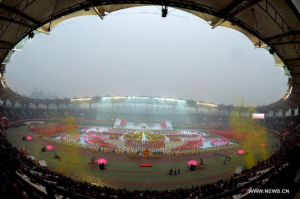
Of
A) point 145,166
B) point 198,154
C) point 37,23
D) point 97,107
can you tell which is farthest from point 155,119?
point 37,23

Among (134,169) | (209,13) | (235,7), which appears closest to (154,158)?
(134,169)

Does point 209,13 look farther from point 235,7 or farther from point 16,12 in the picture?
point 16,12

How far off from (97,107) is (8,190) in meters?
80.4

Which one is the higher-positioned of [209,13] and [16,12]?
[209,13]

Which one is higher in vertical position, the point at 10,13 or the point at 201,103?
the point at 10,13

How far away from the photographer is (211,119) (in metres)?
77.8

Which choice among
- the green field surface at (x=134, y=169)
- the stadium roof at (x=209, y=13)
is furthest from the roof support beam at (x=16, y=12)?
the green field surface at (x=134, y=169)

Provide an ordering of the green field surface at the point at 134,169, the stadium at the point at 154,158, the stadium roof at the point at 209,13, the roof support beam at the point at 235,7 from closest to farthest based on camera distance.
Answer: the stadium at the point at 154,158 → the roof support beam at the point at 235,7 → the stadium roof at the point at 209,13 → the green field surface at the point at 134,169

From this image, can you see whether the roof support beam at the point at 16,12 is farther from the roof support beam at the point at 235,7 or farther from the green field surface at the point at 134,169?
the roof support beam at the point at 235,7

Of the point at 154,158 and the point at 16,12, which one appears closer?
the point at 16,12

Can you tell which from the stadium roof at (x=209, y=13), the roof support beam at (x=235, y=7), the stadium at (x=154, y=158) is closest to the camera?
the stadium at (x=154, y=158)

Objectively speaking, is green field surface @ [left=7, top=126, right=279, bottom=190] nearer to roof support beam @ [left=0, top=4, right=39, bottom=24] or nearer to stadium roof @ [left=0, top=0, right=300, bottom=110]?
stadium roof @ [left=0, top=0, right=300, bottom=110]

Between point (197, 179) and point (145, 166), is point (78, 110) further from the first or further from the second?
point (197, 179)

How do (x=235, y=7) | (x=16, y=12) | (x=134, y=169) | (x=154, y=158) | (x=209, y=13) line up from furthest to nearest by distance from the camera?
(x=154, y=158) < (x=134, y=169) < (x=16, y=12) < (x=209, y=13) < (x=235, y=7)
